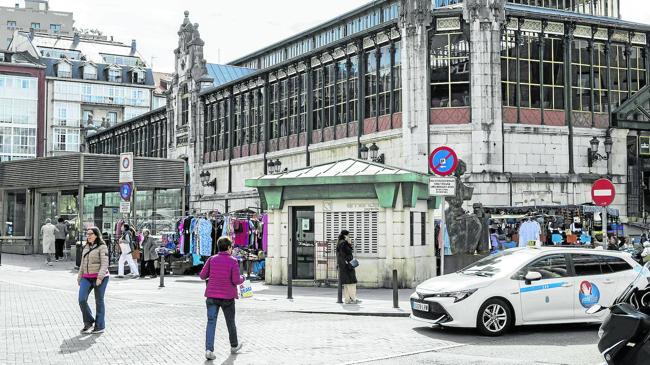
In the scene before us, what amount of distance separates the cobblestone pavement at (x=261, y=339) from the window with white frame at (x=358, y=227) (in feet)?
13.1

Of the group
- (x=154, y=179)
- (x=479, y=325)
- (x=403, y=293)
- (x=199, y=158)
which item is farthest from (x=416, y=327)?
(x=199, y=158)

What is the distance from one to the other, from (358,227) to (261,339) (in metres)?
9.06

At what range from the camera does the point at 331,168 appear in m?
22.2

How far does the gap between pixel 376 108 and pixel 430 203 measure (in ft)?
56.9

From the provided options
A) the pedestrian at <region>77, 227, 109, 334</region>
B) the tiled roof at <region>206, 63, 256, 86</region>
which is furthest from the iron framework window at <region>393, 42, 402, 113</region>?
the tiled roof at <region>206, 63, 256, 86</region>

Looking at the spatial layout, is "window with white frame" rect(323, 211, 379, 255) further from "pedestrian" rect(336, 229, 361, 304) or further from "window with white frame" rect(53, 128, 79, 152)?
"window with white frame" rect(53, 128, 79, 152)

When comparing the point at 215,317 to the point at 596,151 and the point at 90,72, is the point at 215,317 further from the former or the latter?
the point at 90,72

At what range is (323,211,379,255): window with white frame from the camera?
20.9 metres

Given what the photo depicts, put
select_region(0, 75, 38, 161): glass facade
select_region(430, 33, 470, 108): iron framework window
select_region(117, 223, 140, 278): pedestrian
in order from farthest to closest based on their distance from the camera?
select_region(0, 75, 38, 161): glass facade
select_region(430, 33, 470, 108): iron framework window
select_region(117, 223, 140, 278): pedestrian

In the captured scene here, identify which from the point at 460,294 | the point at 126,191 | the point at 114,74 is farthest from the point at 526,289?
the point at 114,74

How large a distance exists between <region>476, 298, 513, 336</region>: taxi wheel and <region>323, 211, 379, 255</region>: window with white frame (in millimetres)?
8188

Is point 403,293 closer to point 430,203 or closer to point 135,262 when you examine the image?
point 430,203

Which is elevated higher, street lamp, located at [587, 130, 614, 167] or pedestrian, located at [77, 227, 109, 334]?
street lamp, located at [587, 130, 614, 167]

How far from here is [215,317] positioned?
Answer: 10.7 meters
